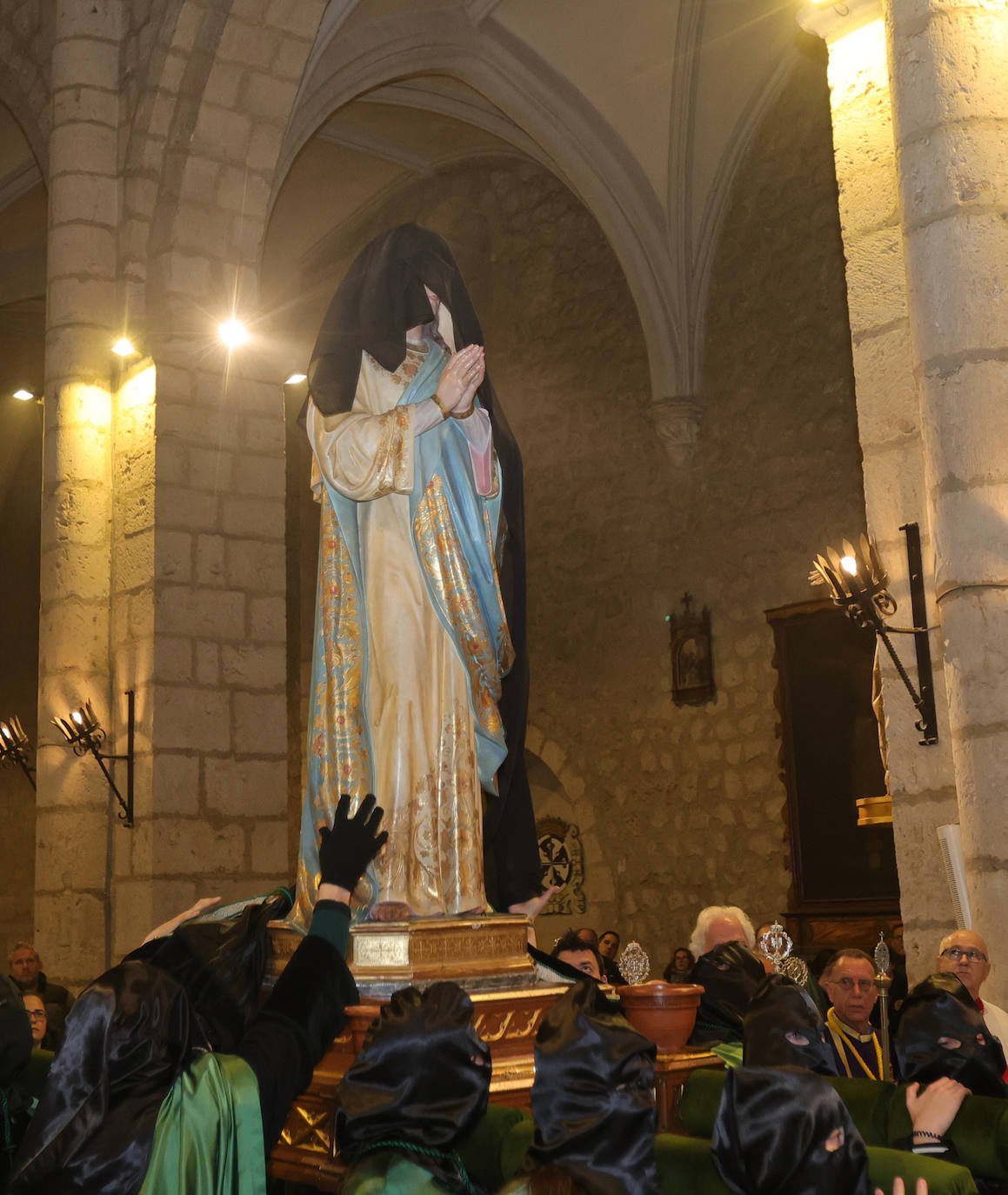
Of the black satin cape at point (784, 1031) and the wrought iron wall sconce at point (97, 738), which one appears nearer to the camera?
the black satin cape at point (784, 1031)

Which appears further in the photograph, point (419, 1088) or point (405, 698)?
point (405, 698)

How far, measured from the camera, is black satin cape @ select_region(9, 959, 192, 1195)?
1879mm

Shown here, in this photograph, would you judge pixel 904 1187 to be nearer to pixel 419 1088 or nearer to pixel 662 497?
pixel 419 1088

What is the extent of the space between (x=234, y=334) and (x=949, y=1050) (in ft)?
21.5

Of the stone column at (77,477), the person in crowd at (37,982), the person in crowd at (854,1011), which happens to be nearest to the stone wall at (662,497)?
the stone column at (77,477)

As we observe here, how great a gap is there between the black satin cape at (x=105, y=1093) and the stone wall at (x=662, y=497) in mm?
8884

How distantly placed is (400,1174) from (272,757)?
5.98m

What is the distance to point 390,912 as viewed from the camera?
125 inches

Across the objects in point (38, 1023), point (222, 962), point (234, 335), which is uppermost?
point (234, 335)

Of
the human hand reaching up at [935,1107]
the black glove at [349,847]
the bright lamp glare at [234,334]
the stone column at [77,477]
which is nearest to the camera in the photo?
the human hand reaching up at [935,1107]

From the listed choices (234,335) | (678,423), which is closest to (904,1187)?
(234,335)

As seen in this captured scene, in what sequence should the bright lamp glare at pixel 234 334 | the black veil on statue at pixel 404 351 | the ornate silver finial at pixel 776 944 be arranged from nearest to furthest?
the ornate silver finial at pixel 776 944, the black veil on statue at pixel 404 351, the bright lamp glare at pixel 234 334

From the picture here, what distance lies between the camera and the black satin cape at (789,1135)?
1750mm

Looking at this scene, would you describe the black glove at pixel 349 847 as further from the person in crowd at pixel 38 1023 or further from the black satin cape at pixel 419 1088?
the person in crowd at pixel 38 1023
